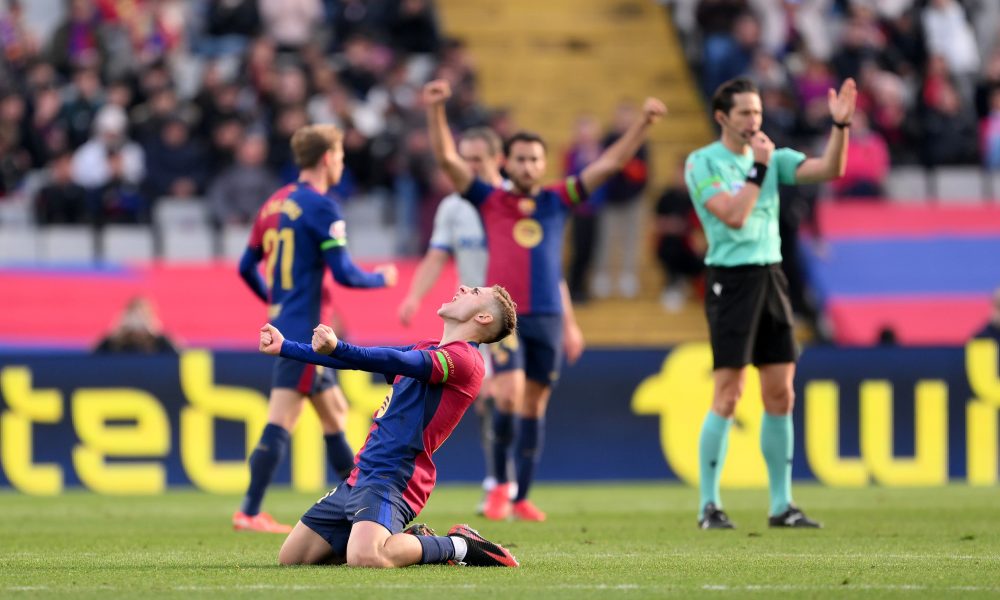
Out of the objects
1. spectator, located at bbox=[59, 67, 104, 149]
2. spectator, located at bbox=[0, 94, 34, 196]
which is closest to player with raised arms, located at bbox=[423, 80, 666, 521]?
spectator, located at bbox=[0, 94, 34, 196]

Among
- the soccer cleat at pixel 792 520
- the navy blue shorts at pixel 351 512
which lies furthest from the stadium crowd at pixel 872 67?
the navy blue shorts at pixel 351 512

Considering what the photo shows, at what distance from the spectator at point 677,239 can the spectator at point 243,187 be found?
13.7 ft

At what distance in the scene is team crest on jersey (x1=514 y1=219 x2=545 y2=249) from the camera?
1116 centimetres

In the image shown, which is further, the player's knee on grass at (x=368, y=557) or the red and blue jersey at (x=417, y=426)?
the red and blue jersey at (x=417, y=426)

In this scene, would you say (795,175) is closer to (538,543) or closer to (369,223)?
(538,543)

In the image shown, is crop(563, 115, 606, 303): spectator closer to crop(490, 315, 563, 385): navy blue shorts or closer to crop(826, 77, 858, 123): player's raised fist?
crop(490, 315, 563, 385): navy blue shorts

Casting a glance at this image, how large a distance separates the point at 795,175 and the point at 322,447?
629 centimetres

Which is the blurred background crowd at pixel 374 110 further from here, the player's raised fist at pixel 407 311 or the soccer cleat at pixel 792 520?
the soccer cleat at pixel 792 520

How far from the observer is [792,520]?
10.2 metres

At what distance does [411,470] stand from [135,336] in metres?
8.61

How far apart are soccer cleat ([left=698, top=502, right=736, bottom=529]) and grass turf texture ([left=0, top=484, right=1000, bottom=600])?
0.47 ft

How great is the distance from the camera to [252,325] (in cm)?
1753

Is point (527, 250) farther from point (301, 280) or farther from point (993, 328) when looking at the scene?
point (993, 328)

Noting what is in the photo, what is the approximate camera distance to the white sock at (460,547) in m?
7.80
